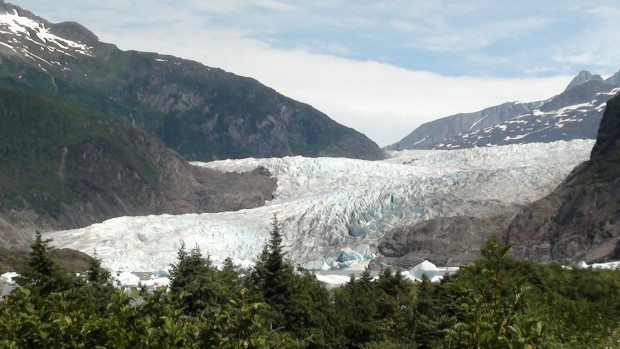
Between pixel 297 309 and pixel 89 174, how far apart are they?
14823 cm

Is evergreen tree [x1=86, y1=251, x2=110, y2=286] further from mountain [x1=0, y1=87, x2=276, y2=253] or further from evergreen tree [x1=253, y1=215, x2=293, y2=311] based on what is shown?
mountain [x1=0, y1=87, x2=276, y2=253]

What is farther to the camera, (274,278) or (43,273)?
(274,278)

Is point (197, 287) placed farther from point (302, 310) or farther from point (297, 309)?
point (302, 310)

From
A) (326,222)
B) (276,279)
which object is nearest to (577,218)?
(326,222)

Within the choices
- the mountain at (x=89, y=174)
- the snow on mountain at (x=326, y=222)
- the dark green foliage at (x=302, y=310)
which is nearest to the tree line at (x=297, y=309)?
the dark green foliage at (x=302, y=310)

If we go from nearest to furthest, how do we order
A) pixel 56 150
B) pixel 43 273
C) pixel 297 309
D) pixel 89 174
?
pixel 297 309 < pixel 43 273 < pixel 89 174 < pixel 56 150

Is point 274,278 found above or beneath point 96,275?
beneath

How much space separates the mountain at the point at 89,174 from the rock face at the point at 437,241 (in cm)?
5046

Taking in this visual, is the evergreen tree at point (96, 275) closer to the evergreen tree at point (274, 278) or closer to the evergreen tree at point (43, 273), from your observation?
the evergreen tree at point (43, 273)

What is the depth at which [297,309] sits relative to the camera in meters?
34.1

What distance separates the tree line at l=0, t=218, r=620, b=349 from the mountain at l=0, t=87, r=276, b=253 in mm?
112557

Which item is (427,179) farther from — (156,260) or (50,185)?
(50,185)

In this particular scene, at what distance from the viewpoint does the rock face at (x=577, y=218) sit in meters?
93.1

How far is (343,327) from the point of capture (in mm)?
37375
